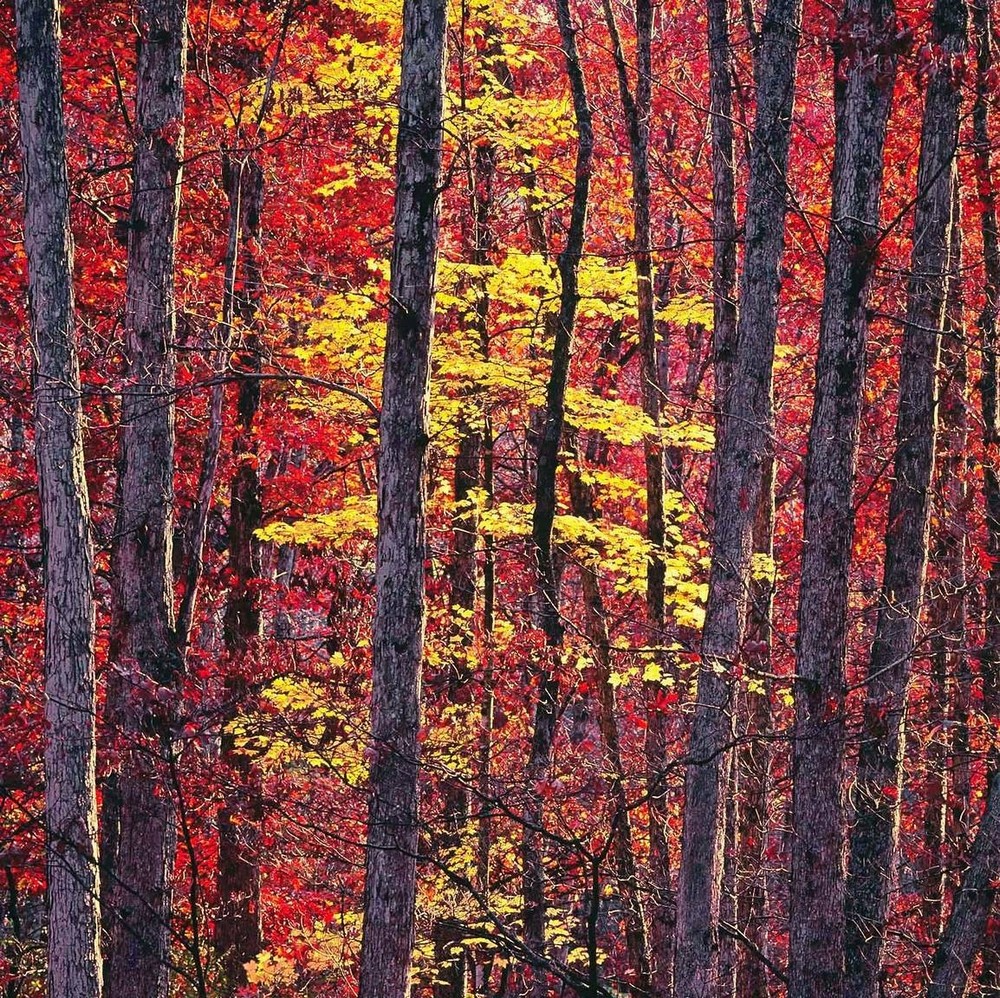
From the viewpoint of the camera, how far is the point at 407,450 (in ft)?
29.8

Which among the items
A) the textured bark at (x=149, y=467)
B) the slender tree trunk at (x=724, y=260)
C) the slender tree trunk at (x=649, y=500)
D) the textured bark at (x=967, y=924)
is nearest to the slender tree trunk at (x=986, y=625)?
the textured bark at (x=967, y=924)

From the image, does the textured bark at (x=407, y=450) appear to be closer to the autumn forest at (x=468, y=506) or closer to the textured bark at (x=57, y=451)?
the autumn forest at (x=468, y=506)

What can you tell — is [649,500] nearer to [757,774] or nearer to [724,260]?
[724,260]

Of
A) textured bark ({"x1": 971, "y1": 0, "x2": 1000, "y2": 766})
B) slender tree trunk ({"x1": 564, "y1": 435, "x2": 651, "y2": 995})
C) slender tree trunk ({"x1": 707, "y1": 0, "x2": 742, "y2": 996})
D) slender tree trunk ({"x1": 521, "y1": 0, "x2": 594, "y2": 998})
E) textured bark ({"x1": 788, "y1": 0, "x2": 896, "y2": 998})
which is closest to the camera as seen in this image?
textured bark ({"x1": 788, "y1": 0, "x2": 896, "y2": 998})

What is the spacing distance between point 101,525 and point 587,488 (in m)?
6.66

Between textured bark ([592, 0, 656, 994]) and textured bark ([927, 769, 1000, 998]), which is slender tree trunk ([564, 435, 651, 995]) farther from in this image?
textured bark ([927, 769, 1000, 998])

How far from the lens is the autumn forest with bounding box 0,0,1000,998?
29.3 feet

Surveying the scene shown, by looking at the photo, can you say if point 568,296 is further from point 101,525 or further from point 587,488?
point 101,525

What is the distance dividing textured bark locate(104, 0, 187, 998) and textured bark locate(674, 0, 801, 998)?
4.73 metres

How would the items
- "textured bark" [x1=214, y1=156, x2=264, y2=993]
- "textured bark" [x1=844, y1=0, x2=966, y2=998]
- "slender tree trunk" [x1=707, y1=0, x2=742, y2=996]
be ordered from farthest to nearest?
"textured bark" [x1=214, y1=156, x2=264, y2=993] → "slender tree trunk" [x1=707, y1=0, x2=742, y2=996] → "textured bark" [x1=844, y1=0, x2=966, y2=998]

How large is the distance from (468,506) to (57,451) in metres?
6.24

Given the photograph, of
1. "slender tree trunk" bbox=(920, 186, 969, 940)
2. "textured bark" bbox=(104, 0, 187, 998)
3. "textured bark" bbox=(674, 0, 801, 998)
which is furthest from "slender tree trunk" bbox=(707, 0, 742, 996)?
"textured bark" bbox=(104, 0, 187, 998)

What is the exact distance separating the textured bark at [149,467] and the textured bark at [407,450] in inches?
94.9

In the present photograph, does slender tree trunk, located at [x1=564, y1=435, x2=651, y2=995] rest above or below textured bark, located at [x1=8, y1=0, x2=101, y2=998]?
below
